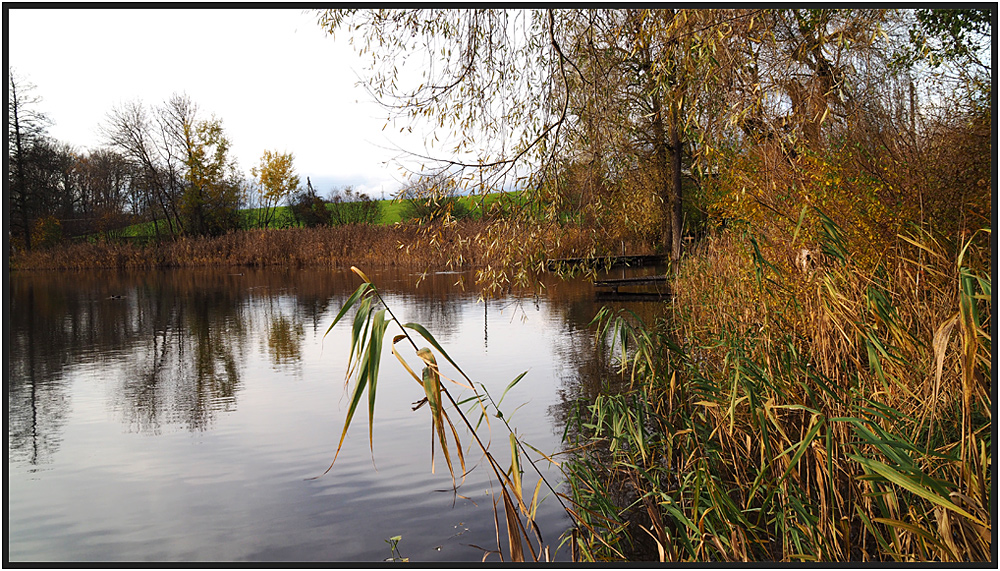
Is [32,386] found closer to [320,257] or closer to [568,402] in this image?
[568,402]

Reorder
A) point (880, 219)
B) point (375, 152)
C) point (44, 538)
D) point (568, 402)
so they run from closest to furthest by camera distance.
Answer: point (44, 538), point (375, 152), point (880, 219), point (568, 402)

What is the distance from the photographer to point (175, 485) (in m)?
5.10

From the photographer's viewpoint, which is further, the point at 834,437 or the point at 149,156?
the point at 149,156

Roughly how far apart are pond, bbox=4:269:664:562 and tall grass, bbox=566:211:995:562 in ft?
2.39

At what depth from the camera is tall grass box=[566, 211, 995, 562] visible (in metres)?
2.39

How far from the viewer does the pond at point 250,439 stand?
13.5 feet

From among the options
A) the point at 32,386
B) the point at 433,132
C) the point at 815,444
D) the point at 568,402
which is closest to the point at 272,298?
the point at 32,386

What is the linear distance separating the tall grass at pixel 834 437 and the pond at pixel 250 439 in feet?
2.39

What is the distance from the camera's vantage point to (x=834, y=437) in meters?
3.67

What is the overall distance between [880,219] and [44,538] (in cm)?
612

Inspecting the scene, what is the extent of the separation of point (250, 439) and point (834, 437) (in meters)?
4.63

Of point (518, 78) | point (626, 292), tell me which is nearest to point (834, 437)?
point (518, 78)

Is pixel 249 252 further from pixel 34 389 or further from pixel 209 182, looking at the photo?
pixel 34 389

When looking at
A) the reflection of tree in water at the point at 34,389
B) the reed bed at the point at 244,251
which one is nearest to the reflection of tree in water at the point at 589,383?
the reflection of tree in water at the point at 34,389
